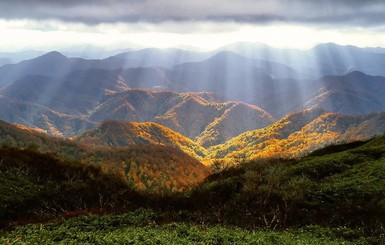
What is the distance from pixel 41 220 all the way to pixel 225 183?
22547mm

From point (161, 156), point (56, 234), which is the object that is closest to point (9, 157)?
point (56, 234)

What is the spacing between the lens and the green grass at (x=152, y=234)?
24.4 m

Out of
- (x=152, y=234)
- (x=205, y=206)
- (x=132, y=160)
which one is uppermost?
(x=152, y=234)

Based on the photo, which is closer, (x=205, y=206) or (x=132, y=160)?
(x=205, y=206)

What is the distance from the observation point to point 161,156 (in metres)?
193

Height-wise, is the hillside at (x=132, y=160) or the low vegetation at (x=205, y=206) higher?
the low vegetation at (x=205, y=206)

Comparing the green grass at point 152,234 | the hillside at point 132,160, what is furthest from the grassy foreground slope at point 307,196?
the hillside at point 132,160

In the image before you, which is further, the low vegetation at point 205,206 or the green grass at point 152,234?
the low vegetation at point 205,206

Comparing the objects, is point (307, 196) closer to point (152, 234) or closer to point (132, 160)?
point (152, 234)

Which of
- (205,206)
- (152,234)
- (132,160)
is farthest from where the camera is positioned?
(132,160)

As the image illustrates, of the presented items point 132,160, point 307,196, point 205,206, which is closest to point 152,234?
point 205,206

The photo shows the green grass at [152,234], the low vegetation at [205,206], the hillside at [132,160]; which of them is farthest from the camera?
the hillside at [132,160]

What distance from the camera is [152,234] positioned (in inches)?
1043

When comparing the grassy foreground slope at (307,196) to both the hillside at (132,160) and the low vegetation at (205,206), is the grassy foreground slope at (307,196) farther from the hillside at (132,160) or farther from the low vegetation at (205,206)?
the hillside at (132,160)
